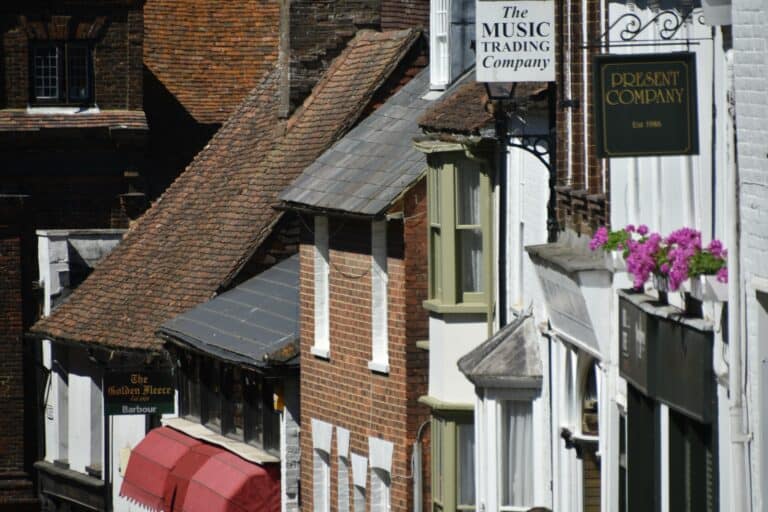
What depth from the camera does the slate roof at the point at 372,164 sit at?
89.2 ft

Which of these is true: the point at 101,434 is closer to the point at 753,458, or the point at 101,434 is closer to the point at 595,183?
the point at 595,183

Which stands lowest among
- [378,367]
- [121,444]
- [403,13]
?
[121,444]

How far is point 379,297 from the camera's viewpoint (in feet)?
89.8

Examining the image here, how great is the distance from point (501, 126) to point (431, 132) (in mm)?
3293

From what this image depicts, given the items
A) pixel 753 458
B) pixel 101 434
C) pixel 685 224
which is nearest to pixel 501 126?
pixel 685 224

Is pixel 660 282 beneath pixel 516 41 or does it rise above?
beneath

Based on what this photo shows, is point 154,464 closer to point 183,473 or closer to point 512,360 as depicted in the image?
point 183,473

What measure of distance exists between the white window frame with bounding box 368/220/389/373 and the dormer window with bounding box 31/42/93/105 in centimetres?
2094

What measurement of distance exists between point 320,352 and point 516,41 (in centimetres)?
930

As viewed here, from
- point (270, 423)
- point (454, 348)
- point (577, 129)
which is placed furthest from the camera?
Answer: point (270, 423)

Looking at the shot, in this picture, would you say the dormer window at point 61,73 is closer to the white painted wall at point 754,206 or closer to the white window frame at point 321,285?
the white window frame at point 321,285

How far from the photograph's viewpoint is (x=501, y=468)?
882 inches

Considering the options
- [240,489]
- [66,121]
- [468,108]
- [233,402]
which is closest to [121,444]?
[233,402]

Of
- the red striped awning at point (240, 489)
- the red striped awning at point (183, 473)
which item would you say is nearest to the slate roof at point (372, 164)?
the red striped awning at point (240, 489)
